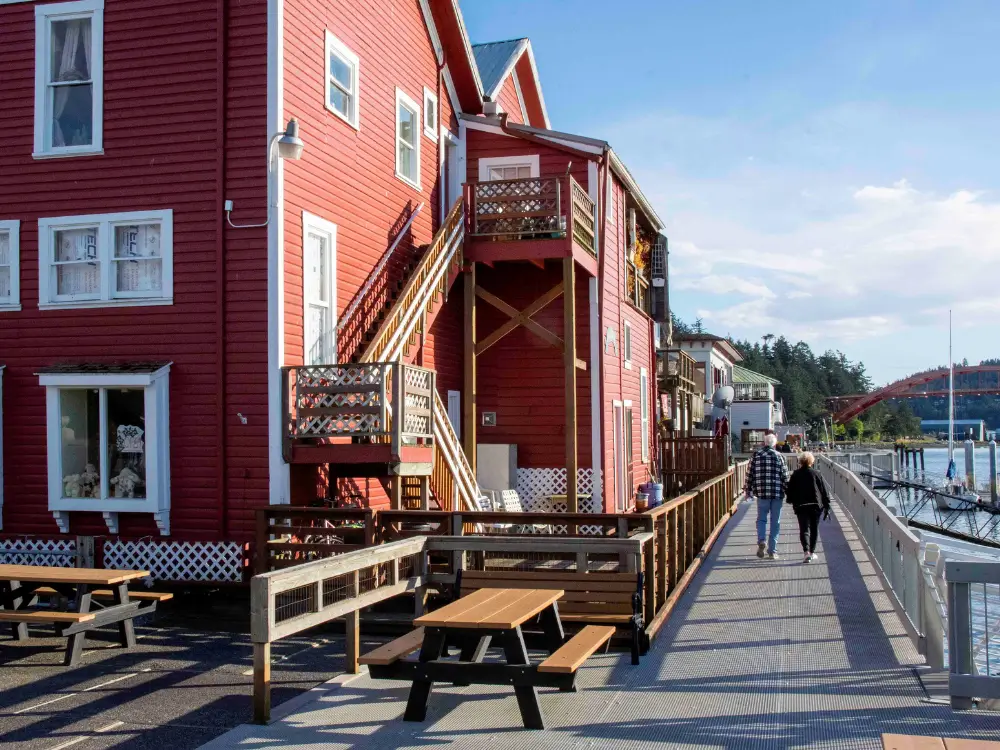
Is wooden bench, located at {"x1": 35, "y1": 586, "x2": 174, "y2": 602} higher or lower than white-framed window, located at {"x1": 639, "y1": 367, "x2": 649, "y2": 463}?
lower

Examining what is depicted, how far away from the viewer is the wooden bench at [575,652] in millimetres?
6508

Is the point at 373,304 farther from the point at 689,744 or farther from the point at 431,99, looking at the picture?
the point at 689,744

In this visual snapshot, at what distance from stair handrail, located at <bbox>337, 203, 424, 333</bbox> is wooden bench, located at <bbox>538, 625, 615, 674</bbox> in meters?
8.06

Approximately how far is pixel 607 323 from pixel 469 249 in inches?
177

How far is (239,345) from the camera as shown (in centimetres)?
1319

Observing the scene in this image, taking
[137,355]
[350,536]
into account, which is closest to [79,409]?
[137,355]

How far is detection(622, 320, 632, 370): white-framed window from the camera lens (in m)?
24.2

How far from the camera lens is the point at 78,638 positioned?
356 inches

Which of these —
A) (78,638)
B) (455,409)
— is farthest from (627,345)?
(78,638)

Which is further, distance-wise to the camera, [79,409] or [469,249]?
[469,249]

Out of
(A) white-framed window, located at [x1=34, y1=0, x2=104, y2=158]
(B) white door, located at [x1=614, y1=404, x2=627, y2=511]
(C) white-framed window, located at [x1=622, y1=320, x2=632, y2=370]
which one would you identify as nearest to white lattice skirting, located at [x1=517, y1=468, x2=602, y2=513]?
(B) white door, located at [x1=614, y1=404, x2=627, y2=511]

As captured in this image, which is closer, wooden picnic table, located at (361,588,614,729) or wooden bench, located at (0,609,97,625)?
wooden picnic table, located at (361,588,614,729)

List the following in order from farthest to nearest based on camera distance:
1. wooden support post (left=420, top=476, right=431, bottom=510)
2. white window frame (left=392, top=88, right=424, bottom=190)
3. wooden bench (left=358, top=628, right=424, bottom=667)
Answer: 1. white window frame (left=392, top=88, right=424, bottom=190)
2. wooden support post (left=420, top=476, right=431, bottom=510)
3. wooden bench (left=358, top=628, right=424, bottom=667)

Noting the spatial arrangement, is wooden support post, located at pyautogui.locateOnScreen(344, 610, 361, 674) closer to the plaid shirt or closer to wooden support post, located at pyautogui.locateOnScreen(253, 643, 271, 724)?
wooden support post, located at pyautogui.locateOnScreen(253, 643, 271, 724)
